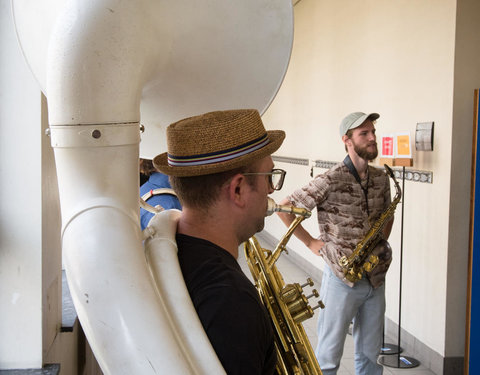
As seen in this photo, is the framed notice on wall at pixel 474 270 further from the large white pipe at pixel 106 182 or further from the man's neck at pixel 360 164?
the large white pipe at pixel 106 182

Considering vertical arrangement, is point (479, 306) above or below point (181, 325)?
below

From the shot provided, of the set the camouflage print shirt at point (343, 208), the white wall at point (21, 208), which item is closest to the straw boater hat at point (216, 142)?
the white wall at point (21, 208)

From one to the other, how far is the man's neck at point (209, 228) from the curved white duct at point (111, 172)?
0.16 meters

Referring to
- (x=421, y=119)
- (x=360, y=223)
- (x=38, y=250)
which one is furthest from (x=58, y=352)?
(x=421, y=119)

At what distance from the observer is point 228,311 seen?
3.07 feet

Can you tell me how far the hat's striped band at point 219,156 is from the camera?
107 centimetres

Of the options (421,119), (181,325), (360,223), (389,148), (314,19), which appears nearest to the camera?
(181,325)

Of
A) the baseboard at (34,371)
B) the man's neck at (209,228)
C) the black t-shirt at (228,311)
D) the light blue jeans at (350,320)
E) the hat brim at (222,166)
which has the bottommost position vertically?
the light blue jeans at (350,320)

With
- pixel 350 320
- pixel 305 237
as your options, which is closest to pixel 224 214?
pixel 350 320

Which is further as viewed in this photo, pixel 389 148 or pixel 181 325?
pixel 389 148

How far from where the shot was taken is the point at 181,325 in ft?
2.68

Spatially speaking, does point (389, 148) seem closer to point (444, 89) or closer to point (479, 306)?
point (444, 89)

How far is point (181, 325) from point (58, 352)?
1272mm

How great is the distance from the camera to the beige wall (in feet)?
12.2
